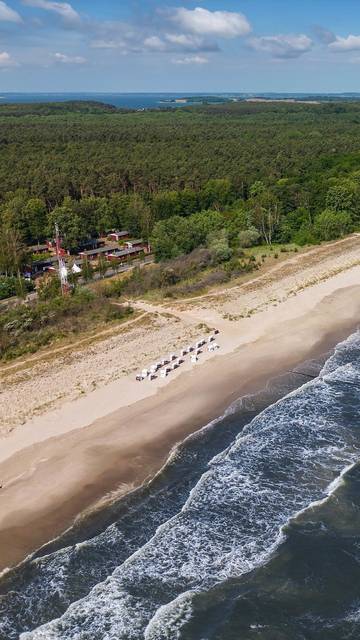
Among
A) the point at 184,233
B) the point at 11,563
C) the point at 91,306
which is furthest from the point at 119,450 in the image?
the point at 184,233

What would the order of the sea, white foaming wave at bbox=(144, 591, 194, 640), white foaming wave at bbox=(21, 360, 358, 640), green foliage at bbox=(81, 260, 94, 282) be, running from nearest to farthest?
white foaming wave at bbox=(144, 591, 194, 640)
the sea
white foaming wave at bbox=(21, 360, 358, 640)
green foliage at bbox=(81, 260, 94, 282)

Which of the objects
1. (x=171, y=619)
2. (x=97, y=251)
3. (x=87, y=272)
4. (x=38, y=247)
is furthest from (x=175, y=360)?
(x=38, y=247)

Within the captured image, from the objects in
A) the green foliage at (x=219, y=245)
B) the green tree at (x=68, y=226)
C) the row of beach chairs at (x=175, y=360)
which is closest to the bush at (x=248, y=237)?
the green foliage at (x=219, y=245)

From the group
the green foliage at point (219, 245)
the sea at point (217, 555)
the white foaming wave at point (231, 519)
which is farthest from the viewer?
the green foliage at point (219, 245)

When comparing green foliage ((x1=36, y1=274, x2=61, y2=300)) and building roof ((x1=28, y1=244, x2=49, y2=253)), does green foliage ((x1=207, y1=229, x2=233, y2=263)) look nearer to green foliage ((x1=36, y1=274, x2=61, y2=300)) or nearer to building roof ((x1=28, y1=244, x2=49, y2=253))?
green foliage ((x1=36, y1=274, x2=61, y2=300))

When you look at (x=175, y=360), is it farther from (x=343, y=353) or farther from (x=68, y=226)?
(x=68, y=226)

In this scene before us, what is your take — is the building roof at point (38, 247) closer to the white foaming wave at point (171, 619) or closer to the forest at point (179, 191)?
the forest at point (179, 191)

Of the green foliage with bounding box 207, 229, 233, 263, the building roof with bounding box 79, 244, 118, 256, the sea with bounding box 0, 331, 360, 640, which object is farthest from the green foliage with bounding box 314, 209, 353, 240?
the sea with bounding box 0, 331, 360, 640
